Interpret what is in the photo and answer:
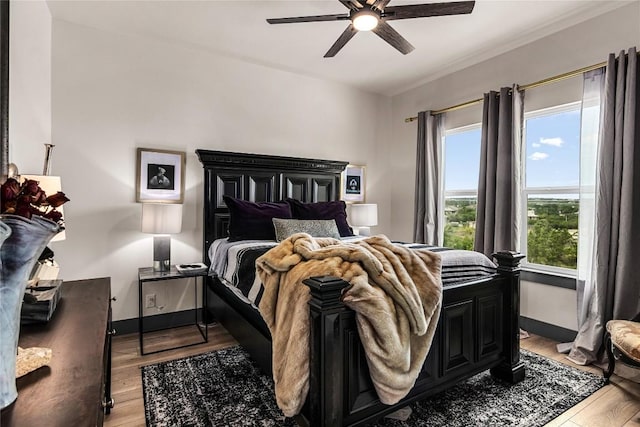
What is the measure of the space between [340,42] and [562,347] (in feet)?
10.2

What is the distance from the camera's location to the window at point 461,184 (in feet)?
12.6

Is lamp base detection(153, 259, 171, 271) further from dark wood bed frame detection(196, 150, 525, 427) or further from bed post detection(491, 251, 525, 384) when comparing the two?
bed post detection(491, 251, 525, 384)

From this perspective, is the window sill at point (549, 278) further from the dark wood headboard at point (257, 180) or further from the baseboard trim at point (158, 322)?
the baseboard trim at point (158, 322)

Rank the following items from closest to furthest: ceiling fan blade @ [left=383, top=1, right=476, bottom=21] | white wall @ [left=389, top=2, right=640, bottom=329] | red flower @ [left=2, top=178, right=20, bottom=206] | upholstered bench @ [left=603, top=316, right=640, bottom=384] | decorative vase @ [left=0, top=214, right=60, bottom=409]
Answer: decorative vase @ [left=0, top=214, right=60, bottom=409], red flower @ [left=2, top=178, right=20, bottom=206], upholstered bench @ [left=603, top=316, right=640, bottom=384], ceiling fan blade @ [left=383, top=1, right=476, bottom=21], white wall @ [left=389, top=2, right=640, bottom=329]

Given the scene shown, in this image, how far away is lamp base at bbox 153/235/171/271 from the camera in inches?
121

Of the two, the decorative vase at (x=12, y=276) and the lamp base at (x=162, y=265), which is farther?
the lamp base at (x=162, y=265)

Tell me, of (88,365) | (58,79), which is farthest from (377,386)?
(58,79)

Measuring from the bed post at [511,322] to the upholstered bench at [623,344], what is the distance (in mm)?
559

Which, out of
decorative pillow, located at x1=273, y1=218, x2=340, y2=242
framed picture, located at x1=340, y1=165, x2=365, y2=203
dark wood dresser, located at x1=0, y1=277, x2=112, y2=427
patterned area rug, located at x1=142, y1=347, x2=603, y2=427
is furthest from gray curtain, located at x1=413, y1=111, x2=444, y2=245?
dark wood dresser, located at x1=0, y1=277, x2=112, y2=427

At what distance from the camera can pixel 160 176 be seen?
3.27 m

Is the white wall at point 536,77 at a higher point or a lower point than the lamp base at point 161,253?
higher

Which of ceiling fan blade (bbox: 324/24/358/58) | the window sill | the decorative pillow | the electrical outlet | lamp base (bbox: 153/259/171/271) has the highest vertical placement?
ceiling fan blade (bbox: 324/24/358/58)

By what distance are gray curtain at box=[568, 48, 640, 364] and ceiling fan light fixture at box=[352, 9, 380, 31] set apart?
1.90 meters

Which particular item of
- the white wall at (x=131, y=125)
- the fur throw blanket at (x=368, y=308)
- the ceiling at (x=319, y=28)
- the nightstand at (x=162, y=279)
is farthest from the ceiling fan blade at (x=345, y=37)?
the nightstand at (x=162, y=279)
